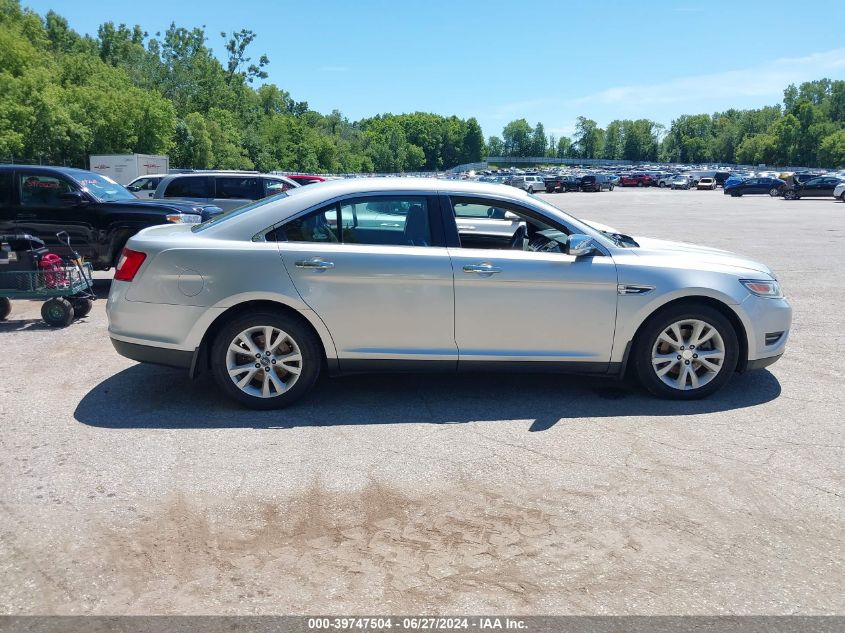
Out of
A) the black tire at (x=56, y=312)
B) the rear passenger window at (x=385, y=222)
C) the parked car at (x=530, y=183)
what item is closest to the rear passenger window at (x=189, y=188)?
the black tire at (x=56, y=312)

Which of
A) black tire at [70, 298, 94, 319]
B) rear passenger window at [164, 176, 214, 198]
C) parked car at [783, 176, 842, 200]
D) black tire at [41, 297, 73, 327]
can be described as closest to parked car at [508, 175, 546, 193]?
parked car at [783, 176, 842, 200]

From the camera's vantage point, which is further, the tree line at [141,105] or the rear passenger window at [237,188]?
the tree line at [141,105]

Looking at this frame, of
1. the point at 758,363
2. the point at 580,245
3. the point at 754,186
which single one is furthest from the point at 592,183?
the point at 580,245

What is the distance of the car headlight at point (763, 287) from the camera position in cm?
572

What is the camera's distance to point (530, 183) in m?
70.3

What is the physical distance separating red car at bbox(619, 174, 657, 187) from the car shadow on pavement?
83642 mm

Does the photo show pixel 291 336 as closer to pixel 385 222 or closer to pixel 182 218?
pixel 385 222

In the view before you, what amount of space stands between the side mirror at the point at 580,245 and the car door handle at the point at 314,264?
174 cm

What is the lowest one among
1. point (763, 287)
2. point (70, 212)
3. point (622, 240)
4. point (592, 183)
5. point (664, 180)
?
point (664, 180)

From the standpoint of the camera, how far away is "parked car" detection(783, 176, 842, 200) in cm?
4578

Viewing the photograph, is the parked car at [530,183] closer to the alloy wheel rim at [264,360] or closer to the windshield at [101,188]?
the windshield at [101,188]

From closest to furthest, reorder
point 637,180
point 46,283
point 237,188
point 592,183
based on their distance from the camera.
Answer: point 46,283, point 237,188, point 592,183, point 637,180

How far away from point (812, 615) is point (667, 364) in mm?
2738

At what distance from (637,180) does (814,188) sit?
39.5m
